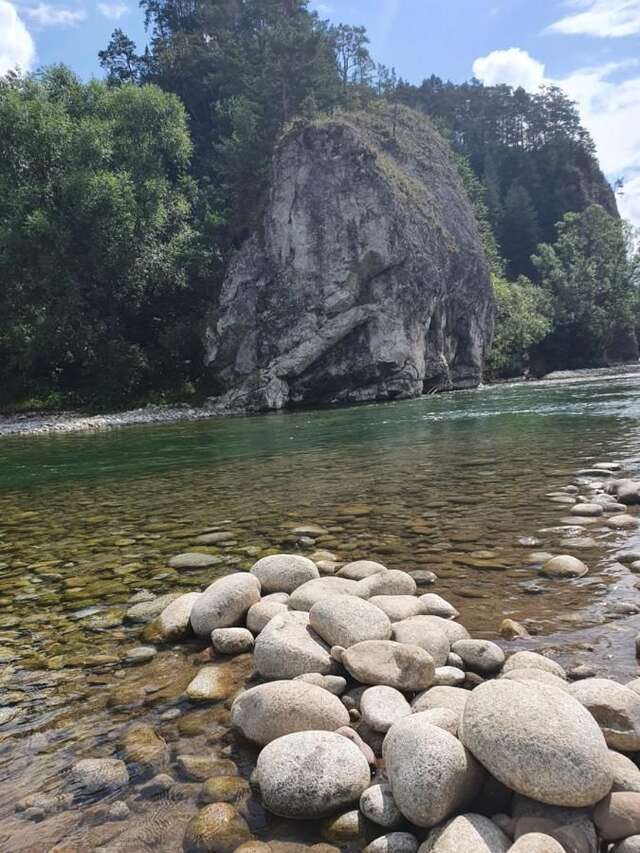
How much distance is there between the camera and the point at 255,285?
1572 inches

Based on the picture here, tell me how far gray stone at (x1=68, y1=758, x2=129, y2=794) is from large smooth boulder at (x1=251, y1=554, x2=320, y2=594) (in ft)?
6.33

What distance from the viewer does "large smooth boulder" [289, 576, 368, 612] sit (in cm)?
412

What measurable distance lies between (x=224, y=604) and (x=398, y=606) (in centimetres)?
122

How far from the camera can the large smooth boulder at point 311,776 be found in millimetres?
2410

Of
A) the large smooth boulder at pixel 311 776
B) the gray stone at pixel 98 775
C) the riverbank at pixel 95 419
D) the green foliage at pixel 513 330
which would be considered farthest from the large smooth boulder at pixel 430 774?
the green foliage at pixel 513 330

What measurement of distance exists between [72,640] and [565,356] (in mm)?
65089

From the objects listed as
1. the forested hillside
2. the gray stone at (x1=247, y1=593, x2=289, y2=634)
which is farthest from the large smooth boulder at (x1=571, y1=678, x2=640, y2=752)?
the forested hillside

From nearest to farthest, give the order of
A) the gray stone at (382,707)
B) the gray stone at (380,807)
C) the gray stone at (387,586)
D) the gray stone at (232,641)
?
the gray stone at (380,807), the gray stone at (382,707), the gray stone at (232,641), the gray stone at (387,586)

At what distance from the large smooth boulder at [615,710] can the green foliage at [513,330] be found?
52583 millimetres

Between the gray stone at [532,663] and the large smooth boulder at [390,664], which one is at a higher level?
the large smooth boulder at [390,664]

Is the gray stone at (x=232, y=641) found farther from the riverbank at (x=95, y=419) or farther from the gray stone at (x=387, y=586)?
the riverbank at (x=95, y=419)

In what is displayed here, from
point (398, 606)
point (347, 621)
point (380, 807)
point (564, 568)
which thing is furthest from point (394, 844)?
point (564, 568)

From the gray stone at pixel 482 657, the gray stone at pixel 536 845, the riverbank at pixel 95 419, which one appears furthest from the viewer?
the riverbank at pixel 95 419

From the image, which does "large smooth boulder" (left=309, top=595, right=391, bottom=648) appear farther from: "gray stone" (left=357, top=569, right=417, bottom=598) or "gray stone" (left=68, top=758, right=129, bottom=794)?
"gray stone" (left=68, top=758, right=129, bottom=794)
